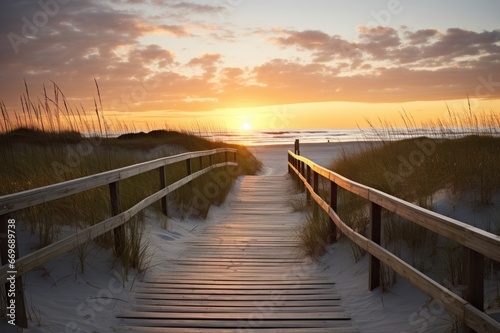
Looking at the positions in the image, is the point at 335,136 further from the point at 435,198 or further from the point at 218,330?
the point at 218,330

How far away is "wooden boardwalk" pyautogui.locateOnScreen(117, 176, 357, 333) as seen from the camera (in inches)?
141

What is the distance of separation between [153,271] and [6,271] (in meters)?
2.37

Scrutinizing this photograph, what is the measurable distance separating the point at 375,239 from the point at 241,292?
1445 mm

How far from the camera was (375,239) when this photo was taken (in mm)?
4055

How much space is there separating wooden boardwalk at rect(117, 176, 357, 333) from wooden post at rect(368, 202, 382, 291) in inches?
16.0

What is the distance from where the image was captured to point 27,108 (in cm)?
743

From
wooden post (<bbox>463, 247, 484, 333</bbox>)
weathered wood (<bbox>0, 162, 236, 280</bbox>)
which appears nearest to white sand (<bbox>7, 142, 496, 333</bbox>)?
weathered wood (<bbox>0, 162, 236, 280</bbox>)

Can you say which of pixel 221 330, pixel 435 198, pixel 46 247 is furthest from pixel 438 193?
pixel 46 247

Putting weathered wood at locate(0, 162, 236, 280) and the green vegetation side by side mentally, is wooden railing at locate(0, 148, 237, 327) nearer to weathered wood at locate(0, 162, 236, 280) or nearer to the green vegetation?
weathered wood at locate(0, 162, 236, 280)

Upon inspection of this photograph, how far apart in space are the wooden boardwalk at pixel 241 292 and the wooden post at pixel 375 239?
41 cm

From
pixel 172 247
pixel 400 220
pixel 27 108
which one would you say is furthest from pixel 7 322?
pixel 27 108

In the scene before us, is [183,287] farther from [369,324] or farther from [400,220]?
[400,220]

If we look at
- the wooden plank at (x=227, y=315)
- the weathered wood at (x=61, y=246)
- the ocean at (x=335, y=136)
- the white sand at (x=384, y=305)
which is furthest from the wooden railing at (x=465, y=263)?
the ocean at (x=335, y=136)

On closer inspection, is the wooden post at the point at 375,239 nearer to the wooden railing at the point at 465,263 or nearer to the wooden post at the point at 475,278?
the wooden railing at the point at 465,263
